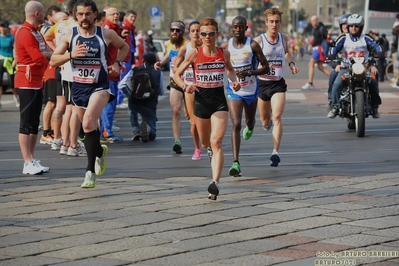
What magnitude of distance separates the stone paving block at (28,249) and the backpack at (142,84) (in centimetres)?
888

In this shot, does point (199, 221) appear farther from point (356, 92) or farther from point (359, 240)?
point (356, 92)

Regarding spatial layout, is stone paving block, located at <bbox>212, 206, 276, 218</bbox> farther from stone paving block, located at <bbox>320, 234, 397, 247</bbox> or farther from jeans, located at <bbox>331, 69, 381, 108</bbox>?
jeans, located at <bbox>331, 69, 381, 108</bbox>

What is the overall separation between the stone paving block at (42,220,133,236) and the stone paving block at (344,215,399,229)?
1.87 metres

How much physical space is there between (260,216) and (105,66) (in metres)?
2.91

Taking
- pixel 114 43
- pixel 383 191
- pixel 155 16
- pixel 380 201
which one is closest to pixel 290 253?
pixel 380 201

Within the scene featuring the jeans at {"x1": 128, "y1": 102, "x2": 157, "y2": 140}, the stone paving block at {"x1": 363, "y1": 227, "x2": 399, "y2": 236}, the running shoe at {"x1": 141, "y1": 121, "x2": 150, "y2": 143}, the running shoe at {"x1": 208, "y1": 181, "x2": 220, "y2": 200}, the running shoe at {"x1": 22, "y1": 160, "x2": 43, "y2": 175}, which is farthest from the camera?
the jeans at {"x1": 128, "y1": 102, "x2": 157, "y2": 140}

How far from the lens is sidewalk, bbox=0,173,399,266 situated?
24.7 feet

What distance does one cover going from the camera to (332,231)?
841 centimetres

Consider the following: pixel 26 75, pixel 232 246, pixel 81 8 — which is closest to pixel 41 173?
pixel 26 75

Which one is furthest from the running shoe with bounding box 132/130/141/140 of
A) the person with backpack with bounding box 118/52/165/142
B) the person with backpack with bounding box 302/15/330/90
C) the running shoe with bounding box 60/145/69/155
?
the person with backpack with bounding box 302/15/330/90

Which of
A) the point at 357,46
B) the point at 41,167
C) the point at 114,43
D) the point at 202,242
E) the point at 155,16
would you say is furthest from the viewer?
the point at 155,16

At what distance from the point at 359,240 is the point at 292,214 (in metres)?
1.27

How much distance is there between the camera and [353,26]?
1709 cm

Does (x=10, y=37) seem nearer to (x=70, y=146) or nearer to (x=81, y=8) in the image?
(x=70, y=146)
